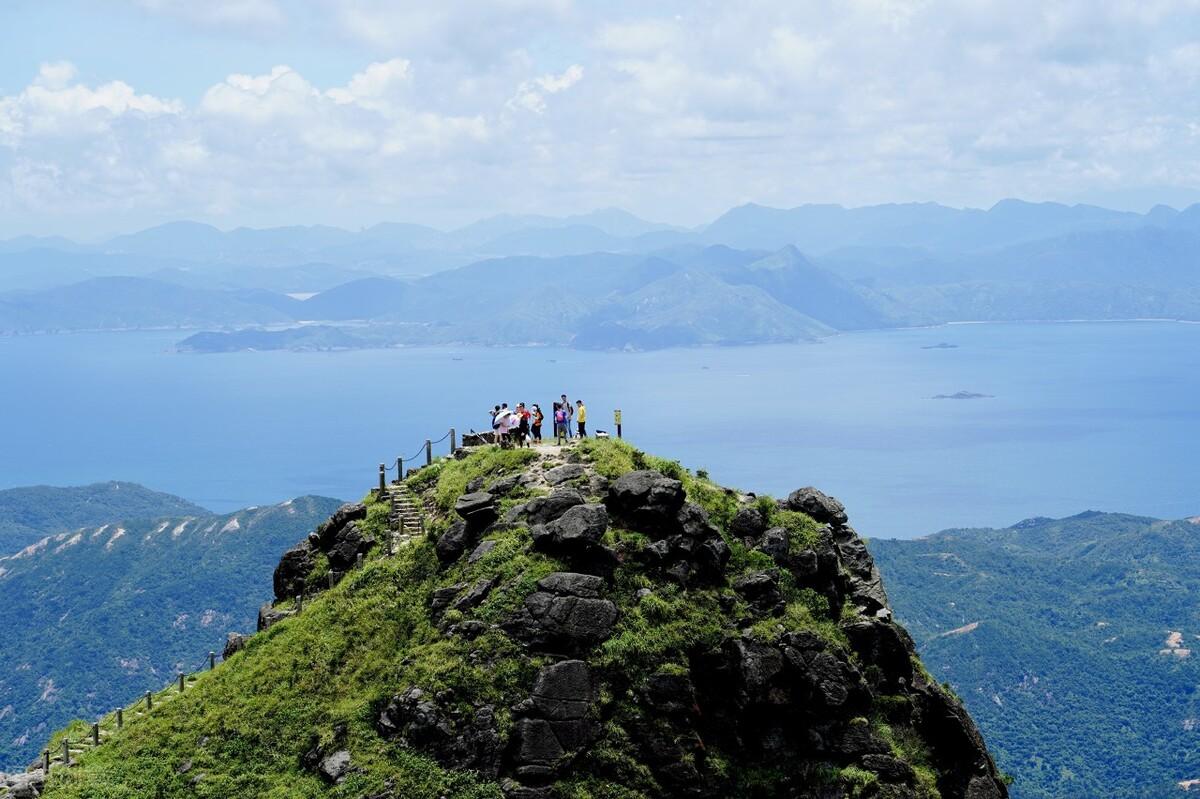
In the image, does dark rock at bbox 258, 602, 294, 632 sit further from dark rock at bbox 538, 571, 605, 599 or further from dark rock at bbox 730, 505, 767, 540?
dark rock at bbox 730, 505, 767, 540

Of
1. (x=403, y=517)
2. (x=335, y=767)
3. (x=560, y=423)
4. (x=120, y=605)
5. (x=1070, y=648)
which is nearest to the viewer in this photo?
(x=335, y=767)

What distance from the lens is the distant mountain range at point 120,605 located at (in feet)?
433

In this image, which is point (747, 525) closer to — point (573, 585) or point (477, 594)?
point (573, 585)

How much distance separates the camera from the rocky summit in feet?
92.1

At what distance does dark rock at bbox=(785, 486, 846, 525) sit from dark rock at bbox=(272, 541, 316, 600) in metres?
15.4

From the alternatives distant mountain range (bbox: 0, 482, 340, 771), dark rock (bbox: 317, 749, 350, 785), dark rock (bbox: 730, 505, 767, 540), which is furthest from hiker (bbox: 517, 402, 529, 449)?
distant mountain range (bbox: 0, 482, 340, 771)

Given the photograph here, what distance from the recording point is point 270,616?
37.3 meters

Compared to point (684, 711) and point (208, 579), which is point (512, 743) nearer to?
point (684, 711)

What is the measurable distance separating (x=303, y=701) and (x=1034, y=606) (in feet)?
457

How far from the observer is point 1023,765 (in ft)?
372

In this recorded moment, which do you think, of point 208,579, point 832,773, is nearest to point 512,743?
point 832,773

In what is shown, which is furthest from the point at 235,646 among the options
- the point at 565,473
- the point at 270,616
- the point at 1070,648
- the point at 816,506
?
the point at 1070,648

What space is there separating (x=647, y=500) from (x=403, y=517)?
33.2 ft

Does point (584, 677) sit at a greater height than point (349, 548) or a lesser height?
lesser
